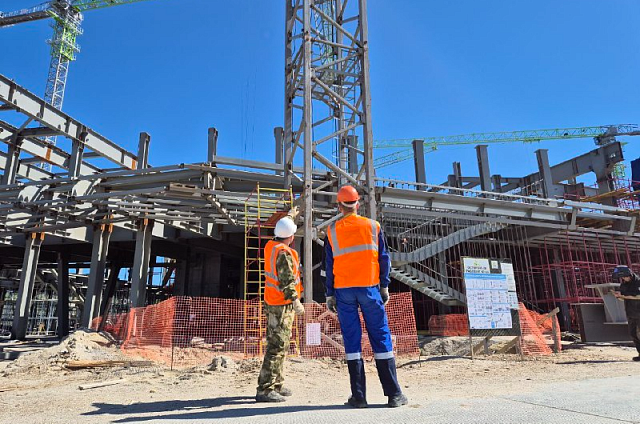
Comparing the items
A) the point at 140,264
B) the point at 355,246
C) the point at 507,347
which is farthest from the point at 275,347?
the point at 140,264

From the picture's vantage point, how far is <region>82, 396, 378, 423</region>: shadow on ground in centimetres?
377

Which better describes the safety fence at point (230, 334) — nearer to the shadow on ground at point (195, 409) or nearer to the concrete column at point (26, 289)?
the shadow on ground at point (195, 409)

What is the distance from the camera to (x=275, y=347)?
4.77 metres

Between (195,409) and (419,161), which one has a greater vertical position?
(419,161)

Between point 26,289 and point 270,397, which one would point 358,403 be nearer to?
point 270,397

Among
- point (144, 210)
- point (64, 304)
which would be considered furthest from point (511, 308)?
point (64, 304)

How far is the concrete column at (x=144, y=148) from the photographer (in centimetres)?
1806

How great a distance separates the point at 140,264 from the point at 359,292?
15.3 meters

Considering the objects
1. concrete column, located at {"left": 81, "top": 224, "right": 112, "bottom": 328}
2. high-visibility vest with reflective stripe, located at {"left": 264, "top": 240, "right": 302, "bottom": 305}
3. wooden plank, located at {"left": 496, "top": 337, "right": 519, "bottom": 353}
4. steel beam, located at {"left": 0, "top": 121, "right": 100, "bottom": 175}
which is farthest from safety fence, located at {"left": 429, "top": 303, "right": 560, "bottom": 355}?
steel beam, located at {"left": 0, "top": 121, "right": 100, "bottom": 175}

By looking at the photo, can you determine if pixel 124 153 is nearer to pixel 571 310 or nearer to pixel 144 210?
pixel 144 210

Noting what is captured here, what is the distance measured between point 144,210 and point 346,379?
11.6 metres

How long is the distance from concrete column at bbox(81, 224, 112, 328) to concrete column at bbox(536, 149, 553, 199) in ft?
72.8

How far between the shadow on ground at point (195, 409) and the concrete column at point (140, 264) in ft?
44.3

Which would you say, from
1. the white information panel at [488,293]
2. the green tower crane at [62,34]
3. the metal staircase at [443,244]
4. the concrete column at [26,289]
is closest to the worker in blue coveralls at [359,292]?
the white information panel at [488,293]
